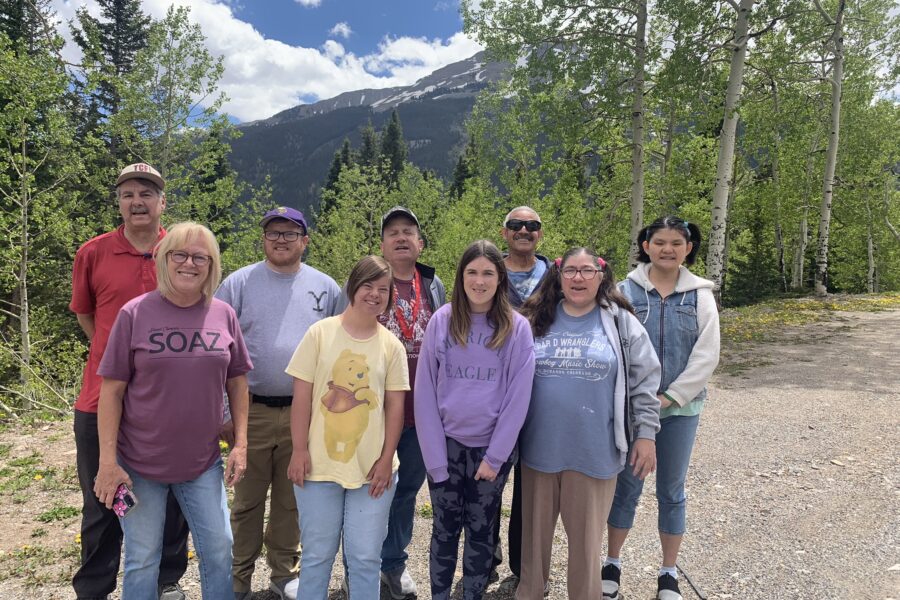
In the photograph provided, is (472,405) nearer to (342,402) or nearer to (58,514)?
(342,402)

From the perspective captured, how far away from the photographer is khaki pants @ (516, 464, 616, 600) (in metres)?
2.80

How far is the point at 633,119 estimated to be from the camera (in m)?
13.0

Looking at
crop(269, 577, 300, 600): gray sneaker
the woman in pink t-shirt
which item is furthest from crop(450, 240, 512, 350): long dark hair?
→ crop(269, 577, 300, 600): gray sneaker

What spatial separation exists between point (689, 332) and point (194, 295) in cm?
293

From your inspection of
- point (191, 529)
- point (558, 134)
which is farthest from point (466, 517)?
point (558, 134)

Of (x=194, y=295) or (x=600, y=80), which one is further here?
(x=600, y=80)

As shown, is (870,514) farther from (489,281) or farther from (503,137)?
(503,137)

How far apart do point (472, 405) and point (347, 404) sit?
2.27 feet

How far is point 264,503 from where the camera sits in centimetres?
329

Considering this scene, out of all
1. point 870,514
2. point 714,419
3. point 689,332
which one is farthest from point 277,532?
point 714,419

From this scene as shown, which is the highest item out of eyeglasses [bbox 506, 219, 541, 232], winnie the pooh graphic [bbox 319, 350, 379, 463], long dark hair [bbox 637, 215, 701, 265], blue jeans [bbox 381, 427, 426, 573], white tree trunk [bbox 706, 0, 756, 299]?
white tree trunk [bbox 706, 0, 756, 299]

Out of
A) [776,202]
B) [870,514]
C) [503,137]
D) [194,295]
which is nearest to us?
[194,295]

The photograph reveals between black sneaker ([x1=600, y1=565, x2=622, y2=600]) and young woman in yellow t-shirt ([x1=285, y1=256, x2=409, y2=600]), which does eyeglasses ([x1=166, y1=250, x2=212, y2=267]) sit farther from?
black sneaker ([x1=600, y1=565, x2=622, y2=600])

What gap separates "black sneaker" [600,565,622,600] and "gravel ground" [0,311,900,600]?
0.51ft
